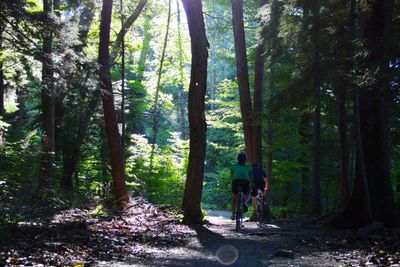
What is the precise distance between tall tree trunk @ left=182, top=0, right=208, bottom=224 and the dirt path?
68.0 inches

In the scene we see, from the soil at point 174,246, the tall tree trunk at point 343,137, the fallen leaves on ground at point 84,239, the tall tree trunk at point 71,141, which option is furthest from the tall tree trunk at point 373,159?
the tall tree trunk at point 71,141

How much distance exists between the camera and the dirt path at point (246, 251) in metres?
7.05

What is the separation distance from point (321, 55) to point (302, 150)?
30.1 feet

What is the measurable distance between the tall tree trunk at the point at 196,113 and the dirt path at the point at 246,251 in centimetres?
173

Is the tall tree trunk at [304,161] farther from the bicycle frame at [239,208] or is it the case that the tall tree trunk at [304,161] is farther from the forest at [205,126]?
the bicycle frame at [239,208]

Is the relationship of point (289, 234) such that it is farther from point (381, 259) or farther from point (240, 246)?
point (381, 259)

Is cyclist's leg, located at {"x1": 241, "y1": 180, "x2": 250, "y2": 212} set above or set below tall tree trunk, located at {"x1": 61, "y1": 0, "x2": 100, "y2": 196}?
below

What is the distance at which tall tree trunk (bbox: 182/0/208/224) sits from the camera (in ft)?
41.1

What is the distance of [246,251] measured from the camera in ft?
26.7

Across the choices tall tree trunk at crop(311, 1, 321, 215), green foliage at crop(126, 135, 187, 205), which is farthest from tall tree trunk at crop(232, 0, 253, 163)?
green foliage at crop(126, 135, 187, 205)

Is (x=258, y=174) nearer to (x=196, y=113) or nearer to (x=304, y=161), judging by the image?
(x=196, y=113)

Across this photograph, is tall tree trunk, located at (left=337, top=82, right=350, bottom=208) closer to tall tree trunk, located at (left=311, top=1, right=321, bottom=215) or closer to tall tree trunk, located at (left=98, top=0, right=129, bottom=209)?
tall tree trunk, located at (left=311, top=1, right=321, bottom=215)

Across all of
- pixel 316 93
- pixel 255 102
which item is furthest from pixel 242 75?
pixel 316 93

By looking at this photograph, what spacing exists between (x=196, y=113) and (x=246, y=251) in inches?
208
